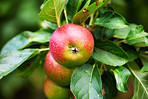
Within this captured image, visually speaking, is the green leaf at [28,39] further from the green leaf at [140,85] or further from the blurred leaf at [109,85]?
the green leaf at [140,85]

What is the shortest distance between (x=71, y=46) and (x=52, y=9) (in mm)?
150

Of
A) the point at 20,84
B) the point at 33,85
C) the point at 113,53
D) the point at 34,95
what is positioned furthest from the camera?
the point at 34,95

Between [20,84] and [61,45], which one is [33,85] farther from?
[61,45]

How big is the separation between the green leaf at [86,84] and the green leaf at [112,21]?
0.58ft

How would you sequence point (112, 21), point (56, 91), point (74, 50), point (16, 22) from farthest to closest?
point (16, 22) < point (56, 91) < point (112, 21) < point (74, 50)

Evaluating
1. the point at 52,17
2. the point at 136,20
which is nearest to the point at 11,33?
the point at 136,20

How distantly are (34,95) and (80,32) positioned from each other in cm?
222

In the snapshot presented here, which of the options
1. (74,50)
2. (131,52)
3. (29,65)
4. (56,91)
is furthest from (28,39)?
(131,52)

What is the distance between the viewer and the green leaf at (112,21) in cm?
73

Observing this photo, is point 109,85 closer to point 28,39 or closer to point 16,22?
point 28,39

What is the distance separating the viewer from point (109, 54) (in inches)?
30.1

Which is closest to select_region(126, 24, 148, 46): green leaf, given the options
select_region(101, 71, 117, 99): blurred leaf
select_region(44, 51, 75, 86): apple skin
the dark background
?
select_region(101, 71, 117, 99): blurred leaf

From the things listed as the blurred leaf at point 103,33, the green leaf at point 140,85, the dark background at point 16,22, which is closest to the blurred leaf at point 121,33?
the blurred leaf at point 103,33

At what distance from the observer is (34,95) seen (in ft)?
8.82
